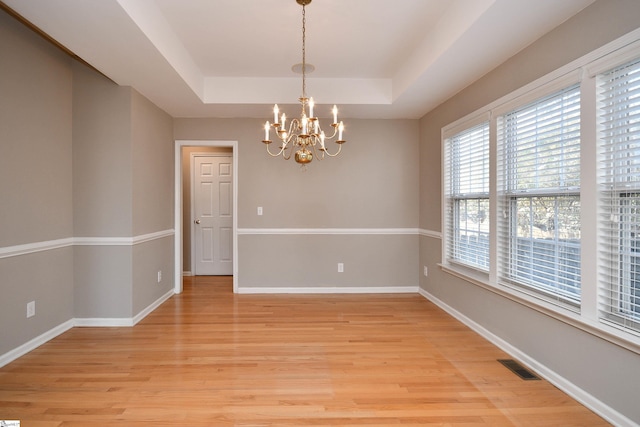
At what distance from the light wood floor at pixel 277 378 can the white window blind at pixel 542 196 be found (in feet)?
2.41

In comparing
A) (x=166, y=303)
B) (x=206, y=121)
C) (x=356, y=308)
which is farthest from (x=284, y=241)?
(x=206, y=121)

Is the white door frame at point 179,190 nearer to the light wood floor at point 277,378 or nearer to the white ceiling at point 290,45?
the white ceiling at point 290,45

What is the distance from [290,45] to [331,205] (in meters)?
2.13

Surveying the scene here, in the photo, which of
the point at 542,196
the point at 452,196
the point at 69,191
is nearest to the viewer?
the point at 542,196

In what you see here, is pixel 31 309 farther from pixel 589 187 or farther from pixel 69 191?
pixel 589 187

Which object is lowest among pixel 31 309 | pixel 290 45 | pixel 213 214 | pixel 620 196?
pixel 31 309

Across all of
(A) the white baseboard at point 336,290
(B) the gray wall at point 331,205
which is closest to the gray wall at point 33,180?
(B) the gray wall at point 331,205

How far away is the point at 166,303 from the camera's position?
4094 mm

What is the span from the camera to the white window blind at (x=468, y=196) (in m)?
3.13

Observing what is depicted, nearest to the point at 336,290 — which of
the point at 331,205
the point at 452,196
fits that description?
the point at 331,205

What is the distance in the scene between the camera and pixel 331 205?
4.55 m

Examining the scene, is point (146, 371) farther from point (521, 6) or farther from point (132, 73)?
point (521, 6)

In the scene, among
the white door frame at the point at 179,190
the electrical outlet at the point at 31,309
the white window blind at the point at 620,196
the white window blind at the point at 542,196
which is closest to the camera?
the white window blind at the point at 620,196

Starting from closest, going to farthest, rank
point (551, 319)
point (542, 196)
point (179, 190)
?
1. point (551, 319)
2. point (542, 196)
3. point (179, 190)
